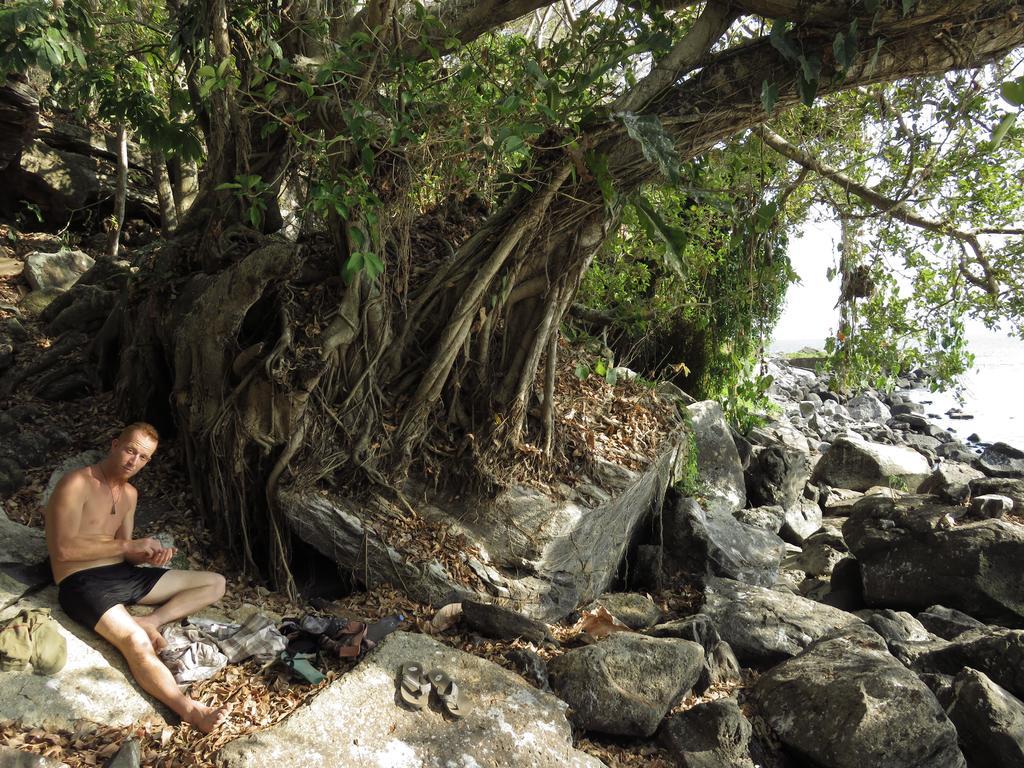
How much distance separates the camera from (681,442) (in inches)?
252

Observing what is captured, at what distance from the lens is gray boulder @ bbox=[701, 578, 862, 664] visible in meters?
4.55

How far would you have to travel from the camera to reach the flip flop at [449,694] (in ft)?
10.9

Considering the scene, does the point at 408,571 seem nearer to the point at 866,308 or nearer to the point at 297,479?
the point at 297,479

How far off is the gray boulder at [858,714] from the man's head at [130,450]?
→ 11.3ft

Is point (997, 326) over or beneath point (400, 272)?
over

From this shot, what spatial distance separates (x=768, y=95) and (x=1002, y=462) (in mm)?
10346

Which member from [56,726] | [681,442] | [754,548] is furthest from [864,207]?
[56,726]

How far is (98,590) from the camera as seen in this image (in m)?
3.51

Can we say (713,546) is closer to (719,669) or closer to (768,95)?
(719,669)

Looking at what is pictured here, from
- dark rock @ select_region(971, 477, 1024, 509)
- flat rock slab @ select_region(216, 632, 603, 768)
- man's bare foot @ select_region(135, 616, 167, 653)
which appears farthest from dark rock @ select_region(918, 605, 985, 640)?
man's bare foot @ select_region(135, 616, 167, 653)

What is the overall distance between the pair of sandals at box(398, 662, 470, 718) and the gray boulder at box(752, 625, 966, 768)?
65.8 inches

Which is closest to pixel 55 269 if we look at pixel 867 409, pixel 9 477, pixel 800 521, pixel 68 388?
pixel 68 388

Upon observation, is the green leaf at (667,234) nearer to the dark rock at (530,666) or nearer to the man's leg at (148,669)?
the dark rock at (530,666)

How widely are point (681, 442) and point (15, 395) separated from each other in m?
5.43
